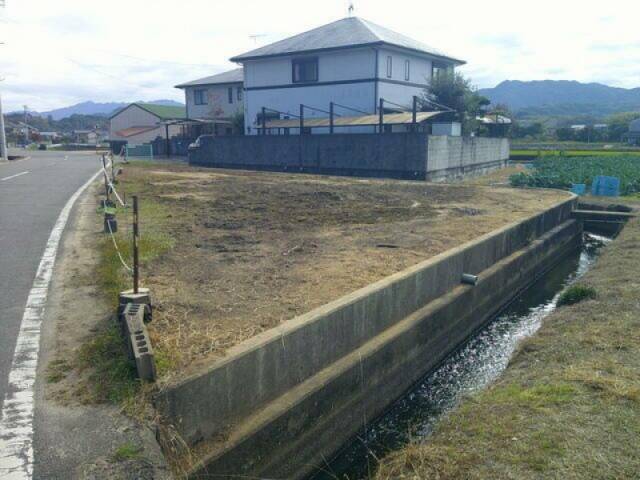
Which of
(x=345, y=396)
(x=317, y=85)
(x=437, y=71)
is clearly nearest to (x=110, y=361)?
(x=345, y=396)

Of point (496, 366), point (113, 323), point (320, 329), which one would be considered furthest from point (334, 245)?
point (113, 323)

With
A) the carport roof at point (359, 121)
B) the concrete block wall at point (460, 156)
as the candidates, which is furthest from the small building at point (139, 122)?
the concrete block wall at point (460, 156)

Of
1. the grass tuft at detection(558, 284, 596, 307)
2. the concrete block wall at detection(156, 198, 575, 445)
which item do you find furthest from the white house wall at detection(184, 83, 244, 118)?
the concrete block wall at detection(156, 198, 575, 445)

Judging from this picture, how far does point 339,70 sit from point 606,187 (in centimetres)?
1679

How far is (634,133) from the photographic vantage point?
70688 mm

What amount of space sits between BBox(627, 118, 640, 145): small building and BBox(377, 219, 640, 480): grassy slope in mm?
65106

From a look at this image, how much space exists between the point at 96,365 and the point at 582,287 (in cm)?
856

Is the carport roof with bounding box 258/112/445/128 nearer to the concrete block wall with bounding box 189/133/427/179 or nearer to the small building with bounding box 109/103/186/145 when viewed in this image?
the concrete block wall with bounding box 189/133/427/179

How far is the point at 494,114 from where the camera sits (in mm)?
39719

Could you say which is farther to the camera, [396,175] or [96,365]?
[396,175]

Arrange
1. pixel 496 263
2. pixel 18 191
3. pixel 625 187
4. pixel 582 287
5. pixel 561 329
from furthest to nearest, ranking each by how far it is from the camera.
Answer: pixel 625 187 → pixel 18 191 → pixel 496 263 → pixel 582 287 → pixel 561 329

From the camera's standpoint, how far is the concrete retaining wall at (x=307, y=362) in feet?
15.1

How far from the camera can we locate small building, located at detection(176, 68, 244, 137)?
1759 inches

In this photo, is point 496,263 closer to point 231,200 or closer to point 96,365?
point 231,200
